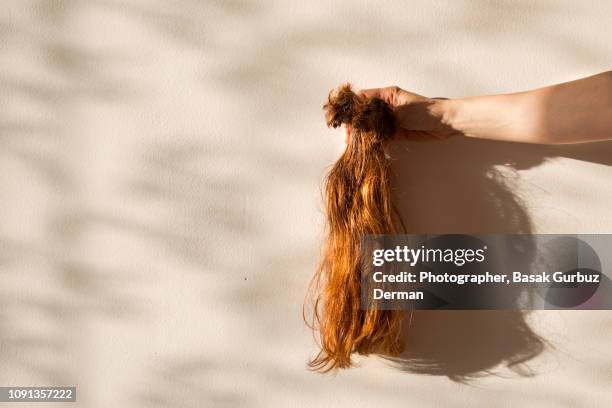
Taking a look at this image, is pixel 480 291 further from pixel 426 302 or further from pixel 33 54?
pixel 33 54

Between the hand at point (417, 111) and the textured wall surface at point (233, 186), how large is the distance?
0.05 m

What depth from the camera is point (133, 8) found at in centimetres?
130

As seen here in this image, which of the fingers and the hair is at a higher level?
the fingers

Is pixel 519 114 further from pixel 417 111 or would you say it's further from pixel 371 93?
pixel 371 93

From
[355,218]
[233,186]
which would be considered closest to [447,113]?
[355,218]

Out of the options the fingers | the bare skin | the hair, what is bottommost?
the hair

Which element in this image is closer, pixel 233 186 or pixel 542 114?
pixel 542 114

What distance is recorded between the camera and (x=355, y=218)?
120 centimetres

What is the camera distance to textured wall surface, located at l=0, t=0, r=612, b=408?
4.18 ft

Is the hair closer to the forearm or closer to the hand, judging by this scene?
the hand

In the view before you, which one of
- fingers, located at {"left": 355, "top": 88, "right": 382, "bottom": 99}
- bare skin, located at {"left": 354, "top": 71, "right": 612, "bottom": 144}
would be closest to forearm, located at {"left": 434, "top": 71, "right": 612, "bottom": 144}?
bare skin, located at {"left": 354, "top": 71, "right": 612, "bottom": 144}

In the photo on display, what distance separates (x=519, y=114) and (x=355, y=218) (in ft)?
1.31

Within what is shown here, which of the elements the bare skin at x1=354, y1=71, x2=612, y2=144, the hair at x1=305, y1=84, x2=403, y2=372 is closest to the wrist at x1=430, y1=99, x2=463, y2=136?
the bare skin at x1=354, y1=71, x2=612, y2=144

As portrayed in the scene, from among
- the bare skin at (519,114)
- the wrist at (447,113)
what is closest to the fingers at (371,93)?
the bare skin at (519,114)
